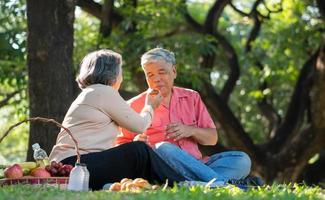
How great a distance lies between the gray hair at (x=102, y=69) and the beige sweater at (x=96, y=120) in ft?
0.27

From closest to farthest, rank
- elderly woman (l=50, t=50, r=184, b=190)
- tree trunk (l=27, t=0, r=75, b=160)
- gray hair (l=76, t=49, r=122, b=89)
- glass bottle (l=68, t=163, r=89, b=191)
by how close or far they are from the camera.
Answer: glass bottle (l=68, t=163, r=89, b=191) < elderly woman (l=50, t=50, r=184, b=190) < gray hair (l=76, t=49, r=122, b=89) < tree trunk (l=27, t=0, r=75, b=160)

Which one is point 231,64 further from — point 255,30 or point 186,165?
point 186,165

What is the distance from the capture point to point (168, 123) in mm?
7016

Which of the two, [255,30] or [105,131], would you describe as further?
[255,30]

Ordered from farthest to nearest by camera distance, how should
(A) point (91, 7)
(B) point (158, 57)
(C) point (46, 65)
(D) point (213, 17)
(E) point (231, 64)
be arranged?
(E) point (231, 64)
(D) point (213, 17)
(A) point (91, 7)
(C) point (46, 65)
(B) point (158, 57)

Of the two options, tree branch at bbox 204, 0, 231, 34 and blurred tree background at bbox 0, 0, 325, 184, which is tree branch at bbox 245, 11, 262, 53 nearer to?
→ blurred tree background at bbox 0, 0, 325, 184

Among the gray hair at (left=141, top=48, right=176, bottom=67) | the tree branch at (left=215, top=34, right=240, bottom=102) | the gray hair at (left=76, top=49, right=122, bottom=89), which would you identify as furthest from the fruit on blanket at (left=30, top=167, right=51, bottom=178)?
the tree branch at (left=215, top=34, right=240, bottom=102)

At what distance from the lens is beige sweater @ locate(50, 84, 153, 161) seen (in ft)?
20.5

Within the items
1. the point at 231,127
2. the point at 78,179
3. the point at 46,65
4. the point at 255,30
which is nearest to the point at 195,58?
the point at 231,127

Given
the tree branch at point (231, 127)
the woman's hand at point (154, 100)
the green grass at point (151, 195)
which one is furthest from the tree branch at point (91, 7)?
the green grass at point (151, 195)

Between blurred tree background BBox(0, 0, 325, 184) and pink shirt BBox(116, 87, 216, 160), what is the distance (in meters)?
1.41

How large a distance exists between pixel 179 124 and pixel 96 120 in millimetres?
844

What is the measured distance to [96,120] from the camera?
20.5 ft

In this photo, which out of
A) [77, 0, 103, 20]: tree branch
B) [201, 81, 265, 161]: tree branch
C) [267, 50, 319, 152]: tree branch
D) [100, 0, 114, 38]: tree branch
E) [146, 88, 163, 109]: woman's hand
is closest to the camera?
[146, 88, 163, 109]: woman's hand
